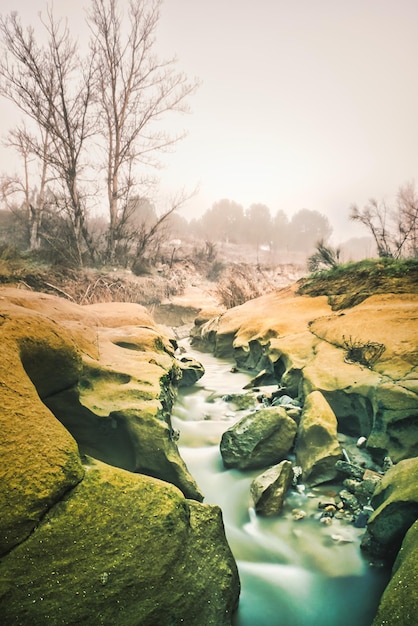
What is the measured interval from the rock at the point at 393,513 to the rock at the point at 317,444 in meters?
0.74

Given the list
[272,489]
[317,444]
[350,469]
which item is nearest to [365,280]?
[317,444]

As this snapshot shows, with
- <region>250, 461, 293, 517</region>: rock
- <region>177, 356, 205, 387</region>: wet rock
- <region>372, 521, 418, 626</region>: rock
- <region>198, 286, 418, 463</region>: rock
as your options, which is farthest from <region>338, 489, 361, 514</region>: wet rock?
<region>177, 356, 205, 387</region>: wet rock

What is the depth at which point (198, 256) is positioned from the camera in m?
24.7

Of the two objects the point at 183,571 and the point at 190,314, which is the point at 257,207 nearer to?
the point at 190,314

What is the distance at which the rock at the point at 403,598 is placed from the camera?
147 cm

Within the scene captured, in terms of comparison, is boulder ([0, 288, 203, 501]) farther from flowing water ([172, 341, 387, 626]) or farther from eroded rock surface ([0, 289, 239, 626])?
flowing water ([172, 341, 387, 626])

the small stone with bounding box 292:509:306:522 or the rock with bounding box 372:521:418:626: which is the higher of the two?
the rock with bounding box 372:521:418:626

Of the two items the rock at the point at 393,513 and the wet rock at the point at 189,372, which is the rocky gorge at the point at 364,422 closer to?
the rock at the point at 393,513

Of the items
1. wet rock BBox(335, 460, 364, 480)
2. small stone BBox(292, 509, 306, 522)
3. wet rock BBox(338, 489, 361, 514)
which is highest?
wet rock BBox(335, 460, 364, 480)

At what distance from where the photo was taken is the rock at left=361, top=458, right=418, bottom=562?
2.23 meters

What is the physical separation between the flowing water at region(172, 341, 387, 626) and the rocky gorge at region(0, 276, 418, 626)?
145 mm

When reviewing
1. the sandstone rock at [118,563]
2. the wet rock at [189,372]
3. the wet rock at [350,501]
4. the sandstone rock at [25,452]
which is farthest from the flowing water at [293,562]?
the wet rock at [189,372]

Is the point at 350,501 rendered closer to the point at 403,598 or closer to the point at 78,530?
the point at 403,598

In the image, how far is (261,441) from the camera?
12.4ft
